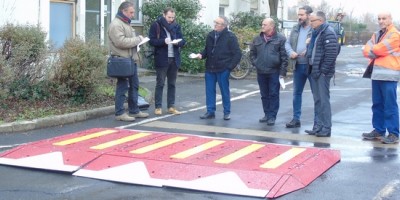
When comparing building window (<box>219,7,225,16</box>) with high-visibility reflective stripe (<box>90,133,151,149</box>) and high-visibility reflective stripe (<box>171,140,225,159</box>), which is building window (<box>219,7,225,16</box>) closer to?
high-visibility reflective stripe (<box>90,133,151,149</box>)

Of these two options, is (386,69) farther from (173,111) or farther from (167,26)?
(173,111)

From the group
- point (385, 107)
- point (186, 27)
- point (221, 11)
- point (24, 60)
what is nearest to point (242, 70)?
point (186, 27)

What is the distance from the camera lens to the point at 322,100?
10.2 metres

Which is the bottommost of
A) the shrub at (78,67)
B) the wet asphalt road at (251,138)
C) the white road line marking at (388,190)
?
the white road line marking at (388,190)

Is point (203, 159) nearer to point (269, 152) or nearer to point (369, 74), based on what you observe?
point (269, 152)

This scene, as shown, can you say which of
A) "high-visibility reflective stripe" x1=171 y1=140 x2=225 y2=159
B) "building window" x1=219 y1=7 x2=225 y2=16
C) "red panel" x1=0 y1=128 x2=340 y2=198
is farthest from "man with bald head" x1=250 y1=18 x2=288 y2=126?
"building window" x1=219 y1=7 x2=225 y2=16

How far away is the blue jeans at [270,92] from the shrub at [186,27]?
8579 millimetres

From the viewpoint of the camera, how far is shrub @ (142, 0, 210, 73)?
20.0m

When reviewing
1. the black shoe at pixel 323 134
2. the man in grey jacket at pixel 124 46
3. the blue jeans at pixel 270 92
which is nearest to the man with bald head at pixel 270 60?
the blue jeans at pixel 270 92

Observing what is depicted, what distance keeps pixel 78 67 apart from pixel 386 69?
5474 mm

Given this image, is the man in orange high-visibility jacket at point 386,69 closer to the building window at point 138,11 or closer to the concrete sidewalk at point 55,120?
the concrete sidewalk at point 55,120

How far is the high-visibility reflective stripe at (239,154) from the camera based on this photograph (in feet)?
26.4

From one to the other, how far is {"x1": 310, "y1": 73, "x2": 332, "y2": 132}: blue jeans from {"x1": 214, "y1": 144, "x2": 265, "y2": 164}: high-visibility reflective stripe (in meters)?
1.61

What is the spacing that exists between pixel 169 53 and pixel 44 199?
570cm
